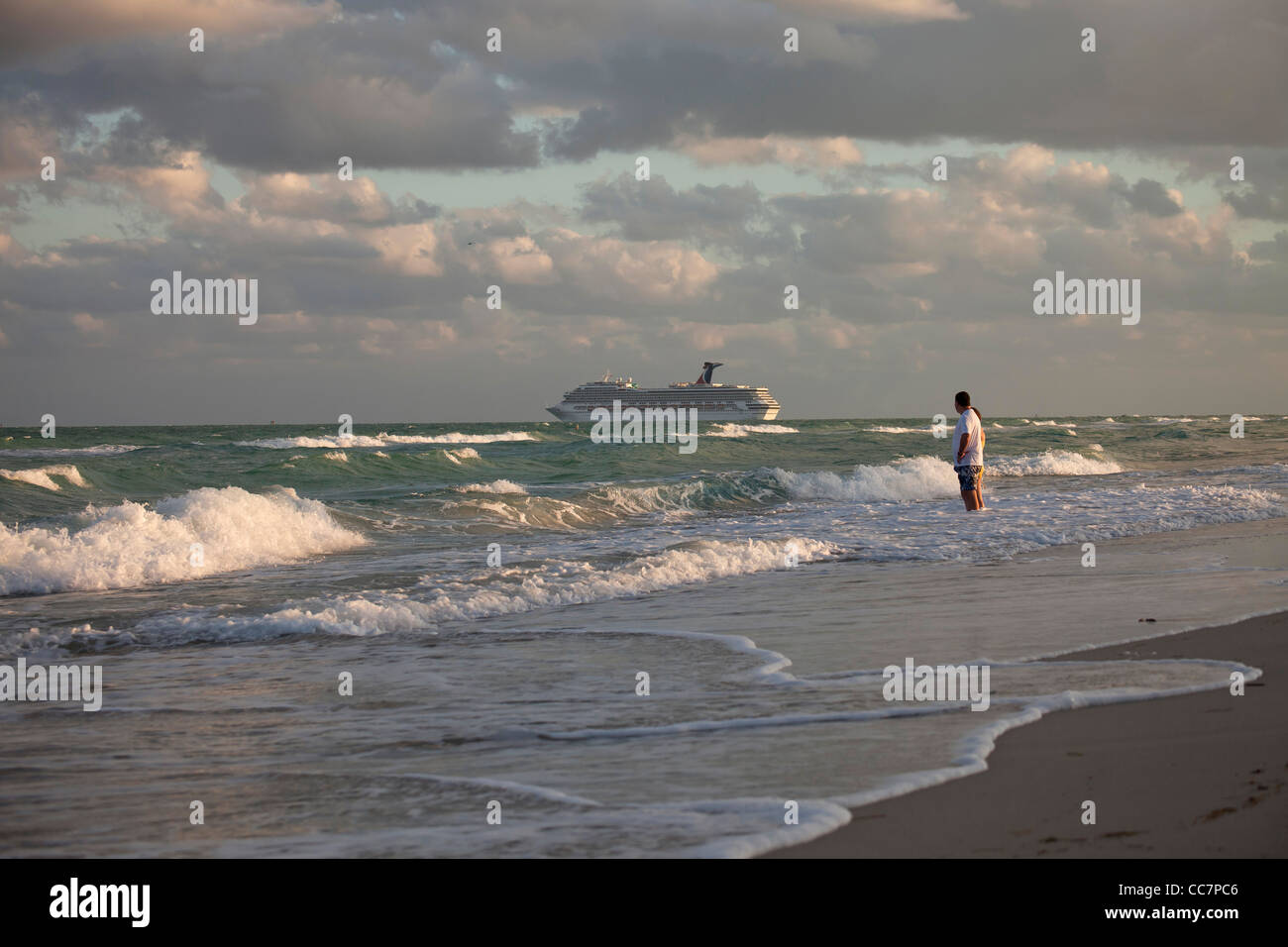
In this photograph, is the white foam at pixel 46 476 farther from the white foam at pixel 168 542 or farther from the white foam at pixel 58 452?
the white foam at pixel 58 452

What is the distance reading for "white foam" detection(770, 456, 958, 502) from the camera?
2667cm

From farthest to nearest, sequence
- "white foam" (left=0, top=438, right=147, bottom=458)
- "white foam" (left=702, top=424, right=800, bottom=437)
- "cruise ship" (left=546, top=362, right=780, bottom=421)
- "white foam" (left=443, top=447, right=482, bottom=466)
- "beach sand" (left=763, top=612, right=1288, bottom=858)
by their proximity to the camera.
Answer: "cruise ship" (left=546, top=362, right=780, bottom=421)
"white foam" (left=702, top=424, right=800, bottom=437)
"white foam" (left=0, top=438, right=147, bottom=458)
"white foam" (left=443, top=447, right=482, bottom=466)
"beach sand" (left=763, top=612, right=1288, bottom=858)

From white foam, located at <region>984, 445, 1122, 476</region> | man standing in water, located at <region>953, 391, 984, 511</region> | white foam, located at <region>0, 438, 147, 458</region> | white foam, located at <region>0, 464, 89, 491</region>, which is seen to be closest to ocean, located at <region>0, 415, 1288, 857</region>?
man standing in water, located at <region>953, 391, 984, 511</region>

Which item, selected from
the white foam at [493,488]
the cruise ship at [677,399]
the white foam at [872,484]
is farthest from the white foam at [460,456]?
the cruise ship at [677,399]

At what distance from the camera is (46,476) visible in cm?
2511

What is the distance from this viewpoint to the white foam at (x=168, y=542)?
12117mm

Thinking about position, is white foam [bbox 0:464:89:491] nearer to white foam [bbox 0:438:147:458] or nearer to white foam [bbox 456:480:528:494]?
white foam [bbox 456:480:528:494]

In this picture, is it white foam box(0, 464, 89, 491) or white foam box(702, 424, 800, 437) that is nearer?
white foam box(0, 464, 89, 491)

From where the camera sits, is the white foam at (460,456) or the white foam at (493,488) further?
the white foam at (460,456)

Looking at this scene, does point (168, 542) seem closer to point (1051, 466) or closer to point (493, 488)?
point (493, 488)

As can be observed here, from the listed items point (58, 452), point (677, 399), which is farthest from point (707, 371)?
point (58, 452)

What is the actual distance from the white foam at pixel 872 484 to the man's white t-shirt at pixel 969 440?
8.34m

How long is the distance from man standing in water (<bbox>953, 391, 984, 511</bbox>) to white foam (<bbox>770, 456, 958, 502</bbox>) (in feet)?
25.7
